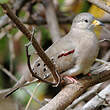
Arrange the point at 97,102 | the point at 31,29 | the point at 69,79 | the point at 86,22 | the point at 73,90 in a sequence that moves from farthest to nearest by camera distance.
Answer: the point at 31,29
the point at 86,22
the point at 97,102
the point at 69,79
the point at 73,90

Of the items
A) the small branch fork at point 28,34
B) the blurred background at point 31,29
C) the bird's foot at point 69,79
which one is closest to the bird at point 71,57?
the bird's foot at point 69,79

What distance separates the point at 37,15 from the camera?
14.4ft

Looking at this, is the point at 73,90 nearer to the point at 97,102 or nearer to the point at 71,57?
the point at 71,57

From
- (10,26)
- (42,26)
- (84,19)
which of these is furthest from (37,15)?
(84,19)

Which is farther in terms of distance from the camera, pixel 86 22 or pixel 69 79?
pixel 86 22

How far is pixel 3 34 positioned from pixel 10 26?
0.20 meters

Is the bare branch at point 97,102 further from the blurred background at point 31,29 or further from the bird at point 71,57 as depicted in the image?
the blurred background at point 31,29

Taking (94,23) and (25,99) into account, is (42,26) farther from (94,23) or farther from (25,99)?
(94,23)

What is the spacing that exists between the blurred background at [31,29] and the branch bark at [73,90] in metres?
1.30

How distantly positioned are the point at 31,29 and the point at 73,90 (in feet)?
5.47

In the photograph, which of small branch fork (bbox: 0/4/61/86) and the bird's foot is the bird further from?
small branch fork (bbox: 0/4/61/86)

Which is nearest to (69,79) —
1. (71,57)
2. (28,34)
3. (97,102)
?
(71,57)

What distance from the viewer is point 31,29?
12.7ft

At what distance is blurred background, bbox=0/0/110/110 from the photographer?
401 cm
